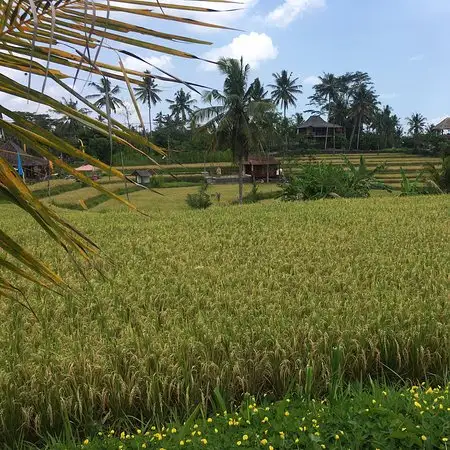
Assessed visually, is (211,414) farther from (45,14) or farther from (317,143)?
(317,143)

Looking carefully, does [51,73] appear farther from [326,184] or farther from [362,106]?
[362,106]

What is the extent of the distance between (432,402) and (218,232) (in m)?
3.62

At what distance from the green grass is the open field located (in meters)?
0.16

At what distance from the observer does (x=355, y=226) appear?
543 cm

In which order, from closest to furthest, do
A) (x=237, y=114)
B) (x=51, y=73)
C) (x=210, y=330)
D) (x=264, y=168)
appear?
1. (x=51, y=73)
2. (x=210, y=330)
3. (x=237, y=114)
4. (x=264, y=168)

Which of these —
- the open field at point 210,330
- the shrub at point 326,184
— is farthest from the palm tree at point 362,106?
the open field at point 210,330

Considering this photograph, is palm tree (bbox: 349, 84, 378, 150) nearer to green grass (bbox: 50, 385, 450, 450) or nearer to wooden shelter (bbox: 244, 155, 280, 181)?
wooden shelter (bbox: 244, 155, 280, 181)

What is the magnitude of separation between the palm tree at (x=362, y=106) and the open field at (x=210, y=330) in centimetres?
4863

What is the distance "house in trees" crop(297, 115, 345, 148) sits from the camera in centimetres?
5084

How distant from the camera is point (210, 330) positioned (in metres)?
2.20

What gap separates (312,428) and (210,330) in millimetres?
735

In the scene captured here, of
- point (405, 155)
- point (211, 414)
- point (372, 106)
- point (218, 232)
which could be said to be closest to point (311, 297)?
point (211, 414)

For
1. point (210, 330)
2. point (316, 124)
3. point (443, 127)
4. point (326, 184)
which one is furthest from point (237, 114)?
point (443, 127)

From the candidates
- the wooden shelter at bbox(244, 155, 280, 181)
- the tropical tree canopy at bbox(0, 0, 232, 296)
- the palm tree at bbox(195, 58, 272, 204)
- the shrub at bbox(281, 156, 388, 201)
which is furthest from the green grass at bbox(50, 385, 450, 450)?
the wooden shelter at bbox(244, 155, 280, 181)
